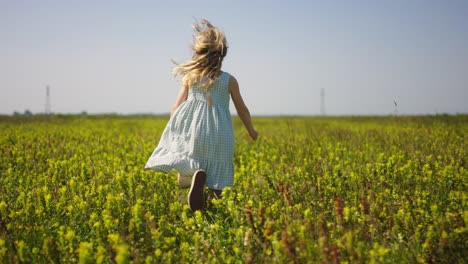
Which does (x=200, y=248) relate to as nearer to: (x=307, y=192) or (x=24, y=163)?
(x=307, y=192)

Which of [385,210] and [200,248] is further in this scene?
[385,210]

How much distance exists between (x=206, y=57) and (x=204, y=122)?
0.63 meters

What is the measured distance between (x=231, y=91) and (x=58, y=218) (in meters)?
1.93

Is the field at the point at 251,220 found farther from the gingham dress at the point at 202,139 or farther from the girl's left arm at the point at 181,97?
the girl's left arm at the point at 181,97

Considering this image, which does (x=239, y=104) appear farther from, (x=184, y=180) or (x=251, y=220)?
(x=251, y=220)

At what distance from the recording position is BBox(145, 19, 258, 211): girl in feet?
12.8

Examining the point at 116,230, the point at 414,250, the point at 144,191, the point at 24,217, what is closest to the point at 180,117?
the point at 144,191

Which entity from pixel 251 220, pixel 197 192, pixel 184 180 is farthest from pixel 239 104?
pixel 251 220

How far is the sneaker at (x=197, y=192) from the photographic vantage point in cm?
355

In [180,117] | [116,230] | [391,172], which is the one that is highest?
[180,117]

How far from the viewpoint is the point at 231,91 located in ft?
13.4

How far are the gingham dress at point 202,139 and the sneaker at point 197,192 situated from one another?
0.24 metres

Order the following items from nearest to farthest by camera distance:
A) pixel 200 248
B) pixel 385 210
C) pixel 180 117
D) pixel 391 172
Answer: pixel 200 248, pixel 385 210, pixel 180 117, pixel 391 172

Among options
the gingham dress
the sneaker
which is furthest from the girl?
the sneaker
